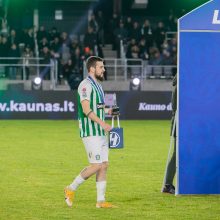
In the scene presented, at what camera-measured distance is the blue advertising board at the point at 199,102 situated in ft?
41.1

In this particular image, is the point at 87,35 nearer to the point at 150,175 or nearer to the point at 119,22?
the point at 119,22

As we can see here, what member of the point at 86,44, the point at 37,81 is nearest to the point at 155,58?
the point at 86,44

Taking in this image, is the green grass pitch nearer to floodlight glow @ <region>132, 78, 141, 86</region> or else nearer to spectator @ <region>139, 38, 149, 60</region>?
floodlight glow @ <region>132, 78, 141, 86</region>

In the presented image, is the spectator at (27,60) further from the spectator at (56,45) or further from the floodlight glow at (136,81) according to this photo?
the floodlight glow at (136,81)

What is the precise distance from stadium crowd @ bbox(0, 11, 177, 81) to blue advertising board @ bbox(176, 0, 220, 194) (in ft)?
68.5

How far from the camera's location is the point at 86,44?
3538cm

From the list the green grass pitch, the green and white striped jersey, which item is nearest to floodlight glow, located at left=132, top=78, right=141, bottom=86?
the green grass pitch

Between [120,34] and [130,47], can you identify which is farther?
[120,34]

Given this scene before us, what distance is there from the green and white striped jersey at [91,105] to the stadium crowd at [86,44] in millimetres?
21937

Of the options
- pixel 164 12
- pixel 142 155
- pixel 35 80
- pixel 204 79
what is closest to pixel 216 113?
pixel 204 79

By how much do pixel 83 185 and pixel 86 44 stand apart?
21.5 m

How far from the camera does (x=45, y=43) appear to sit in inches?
1378

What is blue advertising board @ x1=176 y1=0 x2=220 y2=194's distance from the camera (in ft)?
41.1

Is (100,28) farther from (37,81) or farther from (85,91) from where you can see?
(85,91)
